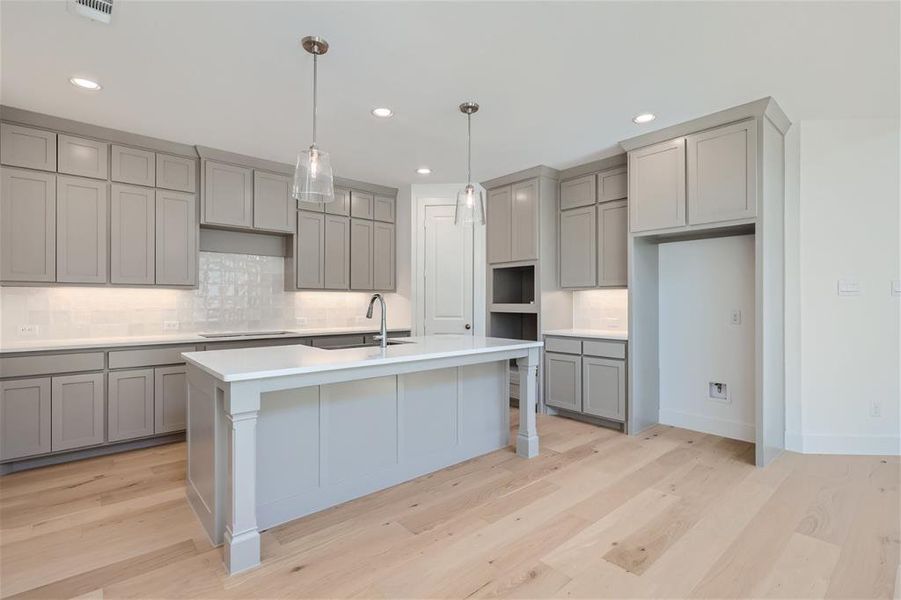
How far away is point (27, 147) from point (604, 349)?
488 centimetres

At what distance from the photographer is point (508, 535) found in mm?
2301

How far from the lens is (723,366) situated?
392cm

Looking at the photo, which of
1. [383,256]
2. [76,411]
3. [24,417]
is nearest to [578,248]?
[383,256]

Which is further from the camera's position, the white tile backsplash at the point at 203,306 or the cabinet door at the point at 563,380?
the cabinet door at the point at 563,380

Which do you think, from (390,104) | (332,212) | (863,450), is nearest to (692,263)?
(863,450)

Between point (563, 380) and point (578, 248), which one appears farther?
point (578, 248)

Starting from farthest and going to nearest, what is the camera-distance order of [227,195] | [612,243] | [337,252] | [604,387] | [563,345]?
[337,252], [563,345], [612,243], [227,195], [604,387]

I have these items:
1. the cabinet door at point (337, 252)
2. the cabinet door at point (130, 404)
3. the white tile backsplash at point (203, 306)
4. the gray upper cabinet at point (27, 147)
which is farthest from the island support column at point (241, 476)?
the cabinet door at point (337, 252)

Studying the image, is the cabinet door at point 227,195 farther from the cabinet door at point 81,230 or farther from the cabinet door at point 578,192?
the cabinet door at point 578,192

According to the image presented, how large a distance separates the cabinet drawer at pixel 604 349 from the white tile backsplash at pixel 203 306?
7.15 feet

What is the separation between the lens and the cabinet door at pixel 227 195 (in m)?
4.14

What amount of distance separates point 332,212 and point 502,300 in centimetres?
218

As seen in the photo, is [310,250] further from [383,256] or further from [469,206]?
[469,206]

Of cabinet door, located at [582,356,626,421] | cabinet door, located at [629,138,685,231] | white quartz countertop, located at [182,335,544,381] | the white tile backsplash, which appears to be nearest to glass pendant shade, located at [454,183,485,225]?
white quartz countertop, located at [182,335,544,381]
